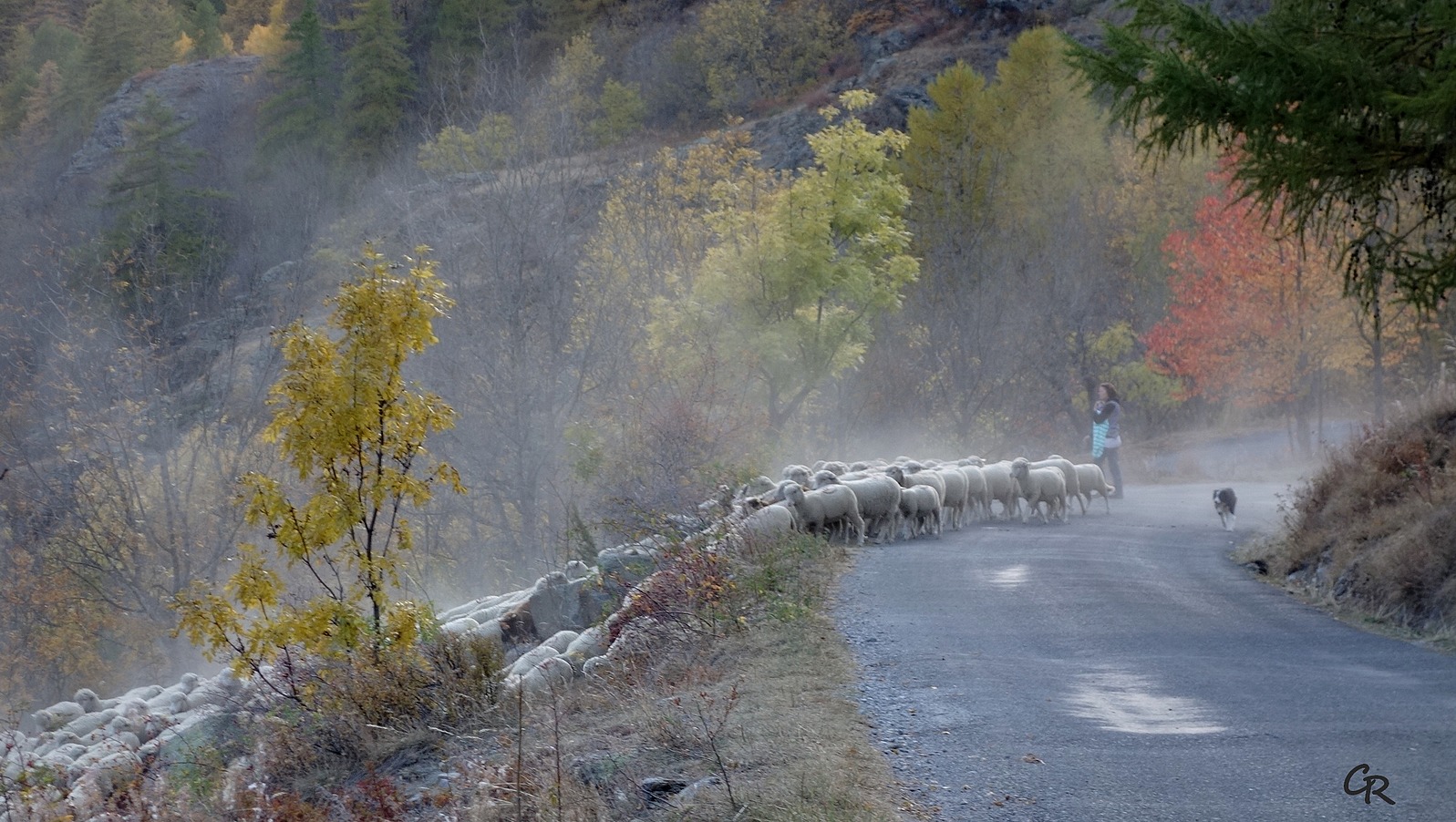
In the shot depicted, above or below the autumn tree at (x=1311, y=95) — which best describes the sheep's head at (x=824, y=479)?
below

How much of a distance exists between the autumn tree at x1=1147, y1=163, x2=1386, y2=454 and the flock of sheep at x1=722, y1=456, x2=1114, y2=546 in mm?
14706

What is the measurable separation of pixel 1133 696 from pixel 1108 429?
16931 millimetres

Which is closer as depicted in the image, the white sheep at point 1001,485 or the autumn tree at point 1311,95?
the autumn tree at point 1311,95

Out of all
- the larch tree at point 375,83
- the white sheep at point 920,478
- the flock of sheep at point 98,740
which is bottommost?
the flock of sheep at point 98,740

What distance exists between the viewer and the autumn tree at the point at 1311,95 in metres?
9.41

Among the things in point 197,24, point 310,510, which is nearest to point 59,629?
point 310,510

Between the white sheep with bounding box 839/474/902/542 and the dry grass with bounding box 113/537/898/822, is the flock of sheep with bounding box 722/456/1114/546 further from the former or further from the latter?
the dry grass with bounding box 113/537/898/822

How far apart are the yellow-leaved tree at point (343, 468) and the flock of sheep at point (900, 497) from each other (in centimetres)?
412

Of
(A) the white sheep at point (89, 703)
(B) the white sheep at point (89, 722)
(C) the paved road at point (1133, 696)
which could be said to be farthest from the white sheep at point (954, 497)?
(A) the white sheep at point (89, 703)

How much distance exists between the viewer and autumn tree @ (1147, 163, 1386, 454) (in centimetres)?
3578

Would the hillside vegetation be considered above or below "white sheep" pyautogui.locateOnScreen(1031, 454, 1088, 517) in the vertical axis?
above

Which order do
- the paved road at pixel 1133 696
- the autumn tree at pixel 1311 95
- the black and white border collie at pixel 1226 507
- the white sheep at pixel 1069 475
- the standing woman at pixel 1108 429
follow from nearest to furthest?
the paved road at pixel 1133 696 → the autumn tree at pixel 1311 95 → the black and white border collie at pixel 1226 507 → the white sheep at pixel 1069 475 → the standing woman at pixel 1108 429

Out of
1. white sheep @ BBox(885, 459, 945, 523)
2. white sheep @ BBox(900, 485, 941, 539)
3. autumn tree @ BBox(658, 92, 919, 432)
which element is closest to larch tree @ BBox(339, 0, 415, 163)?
autumn tree @ BBox(658, 92, 919, 432)

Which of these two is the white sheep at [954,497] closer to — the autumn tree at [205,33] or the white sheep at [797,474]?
the white sheep at [797,474]
